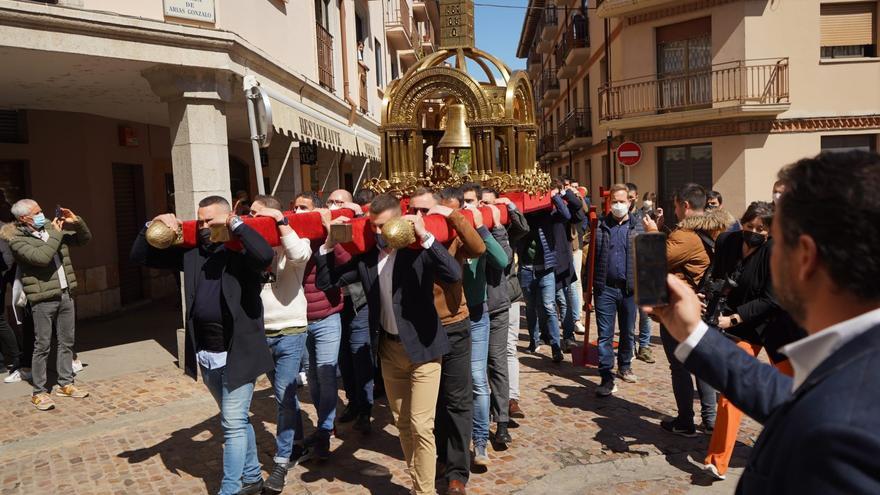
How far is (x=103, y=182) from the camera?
34.9 feet

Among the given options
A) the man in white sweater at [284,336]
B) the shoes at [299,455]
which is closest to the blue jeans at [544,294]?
the shoes at [299,455]

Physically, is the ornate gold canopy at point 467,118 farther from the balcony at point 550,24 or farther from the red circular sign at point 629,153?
the balcony at point 550,24

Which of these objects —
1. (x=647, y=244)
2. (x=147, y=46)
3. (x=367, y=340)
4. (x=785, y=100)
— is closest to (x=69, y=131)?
(x=147, y=46)

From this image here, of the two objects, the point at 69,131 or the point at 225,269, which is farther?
the point at 69,131

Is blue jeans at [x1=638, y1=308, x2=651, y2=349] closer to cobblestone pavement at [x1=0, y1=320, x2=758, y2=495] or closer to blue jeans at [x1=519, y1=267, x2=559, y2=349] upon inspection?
cobblestone pavement at [x1=0, y1=320, x2=758, y2=495]

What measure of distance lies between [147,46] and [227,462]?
481 cm

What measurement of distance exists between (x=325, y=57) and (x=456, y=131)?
620 cm

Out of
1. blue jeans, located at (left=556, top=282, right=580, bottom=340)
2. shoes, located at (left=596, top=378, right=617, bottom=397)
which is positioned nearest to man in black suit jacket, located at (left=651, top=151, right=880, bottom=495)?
shoes, located at (left=596, top=378, right=617, bottom=397)

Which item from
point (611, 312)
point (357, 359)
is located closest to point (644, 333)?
point (611, 312)

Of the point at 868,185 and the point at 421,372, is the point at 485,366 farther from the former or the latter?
the point at 868,185

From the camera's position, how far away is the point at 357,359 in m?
5.56

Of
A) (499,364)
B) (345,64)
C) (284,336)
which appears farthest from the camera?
(345,64)

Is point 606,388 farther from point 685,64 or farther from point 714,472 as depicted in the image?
point 685,64

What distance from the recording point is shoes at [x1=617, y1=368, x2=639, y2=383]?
644 centimetres
